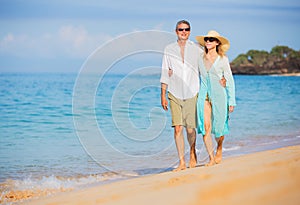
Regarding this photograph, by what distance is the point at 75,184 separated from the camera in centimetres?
612

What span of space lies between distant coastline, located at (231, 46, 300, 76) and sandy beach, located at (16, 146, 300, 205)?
71.8 m

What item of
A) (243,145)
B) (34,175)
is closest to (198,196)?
(34,175)

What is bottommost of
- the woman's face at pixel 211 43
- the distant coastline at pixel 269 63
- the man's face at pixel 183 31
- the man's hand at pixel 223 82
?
the distant coastline at pixel 269 63

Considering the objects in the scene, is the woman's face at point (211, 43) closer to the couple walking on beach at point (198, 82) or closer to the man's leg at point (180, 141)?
the couple walking on beach at point (198, 82)

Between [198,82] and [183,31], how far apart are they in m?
0.61

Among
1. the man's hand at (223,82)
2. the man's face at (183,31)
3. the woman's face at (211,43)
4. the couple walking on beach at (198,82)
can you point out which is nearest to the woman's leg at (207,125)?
the couple walking on beach at (198,82)

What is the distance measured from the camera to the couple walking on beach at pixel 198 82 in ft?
18.7

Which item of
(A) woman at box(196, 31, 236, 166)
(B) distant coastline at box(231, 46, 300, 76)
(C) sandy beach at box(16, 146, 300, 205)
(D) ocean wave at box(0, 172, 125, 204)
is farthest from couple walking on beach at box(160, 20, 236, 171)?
(B) distant coastline at box(231, 46, 300, 76)

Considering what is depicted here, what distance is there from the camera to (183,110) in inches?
228

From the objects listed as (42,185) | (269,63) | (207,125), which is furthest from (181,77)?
(269,63)

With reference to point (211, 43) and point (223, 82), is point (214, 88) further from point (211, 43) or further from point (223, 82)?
point (211, 43)

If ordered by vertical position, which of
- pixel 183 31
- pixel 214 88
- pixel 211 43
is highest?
pixel 183 31

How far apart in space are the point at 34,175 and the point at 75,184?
2.84ft

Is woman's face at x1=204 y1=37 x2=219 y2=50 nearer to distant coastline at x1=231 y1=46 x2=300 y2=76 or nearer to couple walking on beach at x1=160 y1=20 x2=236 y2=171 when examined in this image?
couple walking on beach at x1=160 y1=20 x2=236 y2=171
